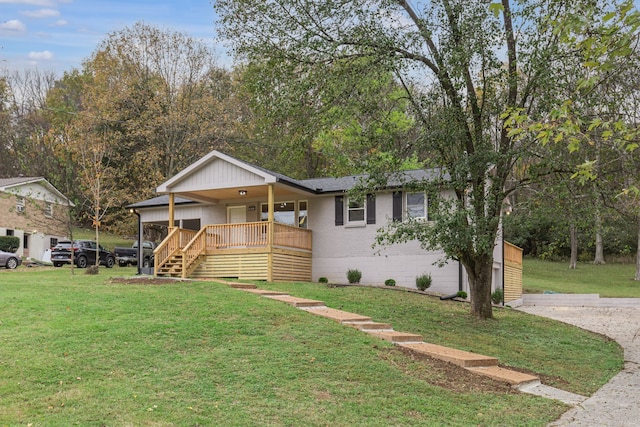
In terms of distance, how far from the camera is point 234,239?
2003 centimetres

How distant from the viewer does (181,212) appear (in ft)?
78.2

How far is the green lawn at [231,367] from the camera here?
5977 millimetres

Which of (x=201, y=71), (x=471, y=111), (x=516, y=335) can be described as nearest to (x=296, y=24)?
(x=471, y=111)

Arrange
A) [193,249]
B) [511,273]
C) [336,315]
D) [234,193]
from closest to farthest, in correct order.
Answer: [336,315], [193,249], [234,193], [511,273]

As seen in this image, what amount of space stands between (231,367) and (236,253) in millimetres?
12390

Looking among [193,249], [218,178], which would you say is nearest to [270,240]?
[193,249]

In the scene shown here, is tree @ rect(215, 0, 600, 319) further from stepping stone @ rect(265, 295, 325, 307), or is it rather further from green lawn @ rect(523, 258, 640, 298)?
green lawn @ rect(523, 258, 640, 298)

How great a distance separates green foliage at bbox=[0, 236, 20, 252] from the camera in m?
32.8

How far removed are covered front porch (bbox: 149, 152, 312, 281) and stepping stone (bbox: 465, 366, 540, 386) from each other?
1094 centimetres

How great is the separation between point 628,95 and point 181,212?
54.2 ft

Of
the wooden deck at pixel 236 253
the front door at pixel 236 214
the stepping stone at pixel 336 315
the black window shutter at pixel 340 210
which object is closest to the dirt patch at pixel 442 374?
the stepping stone at pixel 336 315

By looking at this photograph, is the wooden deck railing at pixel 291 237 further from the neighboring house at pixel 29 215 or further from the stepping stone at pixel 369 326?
the neighboring house at pixel 29 215

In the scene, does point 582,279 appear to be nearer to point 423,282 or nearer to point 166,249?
point 423,282

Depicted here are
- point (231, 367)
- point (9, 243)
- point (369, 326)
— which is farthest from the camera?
point (9, 243)
